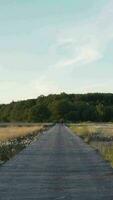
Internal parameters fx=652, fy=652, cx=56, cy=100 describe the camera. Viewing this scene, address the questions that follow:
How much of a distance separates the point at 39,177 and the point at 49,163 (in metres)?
7.12

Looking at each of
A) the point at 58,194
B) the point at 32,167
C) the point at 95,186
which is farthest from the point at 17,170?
the point at 58,194

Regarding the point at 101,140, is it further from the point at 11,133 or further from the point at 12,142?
the point at 11,133

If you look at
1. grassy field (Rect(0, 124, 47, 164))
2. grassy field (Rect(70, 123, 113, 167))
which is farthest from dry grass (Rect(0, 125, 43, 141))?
grassy field (Rect(70, 123, 113, 167))

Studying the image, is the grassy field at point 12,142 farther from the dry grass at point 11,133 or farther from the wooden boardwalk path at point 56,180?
the wooden boardwalk path at point 56,180

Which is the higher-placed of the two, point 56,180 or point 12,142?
point 12,142

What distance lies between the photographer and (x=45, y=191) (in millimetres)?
17906

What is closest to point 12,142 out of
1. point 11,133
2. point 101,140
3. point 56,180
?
point 101,140

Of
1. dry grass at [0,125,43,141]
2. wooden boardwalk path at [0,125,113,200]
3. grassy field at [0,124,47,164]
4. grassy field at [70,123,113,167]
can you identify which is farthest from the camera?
dry grass at [0,125,43,141]

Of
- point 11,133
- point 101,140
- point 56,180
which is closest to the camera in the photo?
point 56,180

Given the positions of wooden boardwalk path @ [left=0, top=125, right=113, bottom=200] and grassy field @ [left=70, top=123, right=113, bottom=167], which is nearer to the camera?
wooden boardwalk path @ [left=0, top=125, right=113, bottom=200]

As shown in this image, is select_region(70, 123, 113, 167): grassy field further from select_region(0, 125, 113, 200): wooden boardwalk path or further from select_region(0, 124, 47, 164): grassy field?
select_region(0, 124, 47, 164): grassy field

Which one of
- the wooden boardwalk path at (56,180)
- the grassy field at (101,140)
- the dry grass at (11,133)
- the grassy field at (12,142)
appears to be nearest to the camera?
the wooden boardwalk path at (56,180)

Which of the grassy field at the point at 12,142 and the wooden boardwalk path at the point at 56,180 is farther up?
the grassy field at the point at 12,142

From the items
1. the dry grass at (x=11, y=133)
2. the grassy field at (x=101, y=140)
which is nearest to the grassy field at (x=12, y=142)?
the dry grass at (x=11, y=133)
